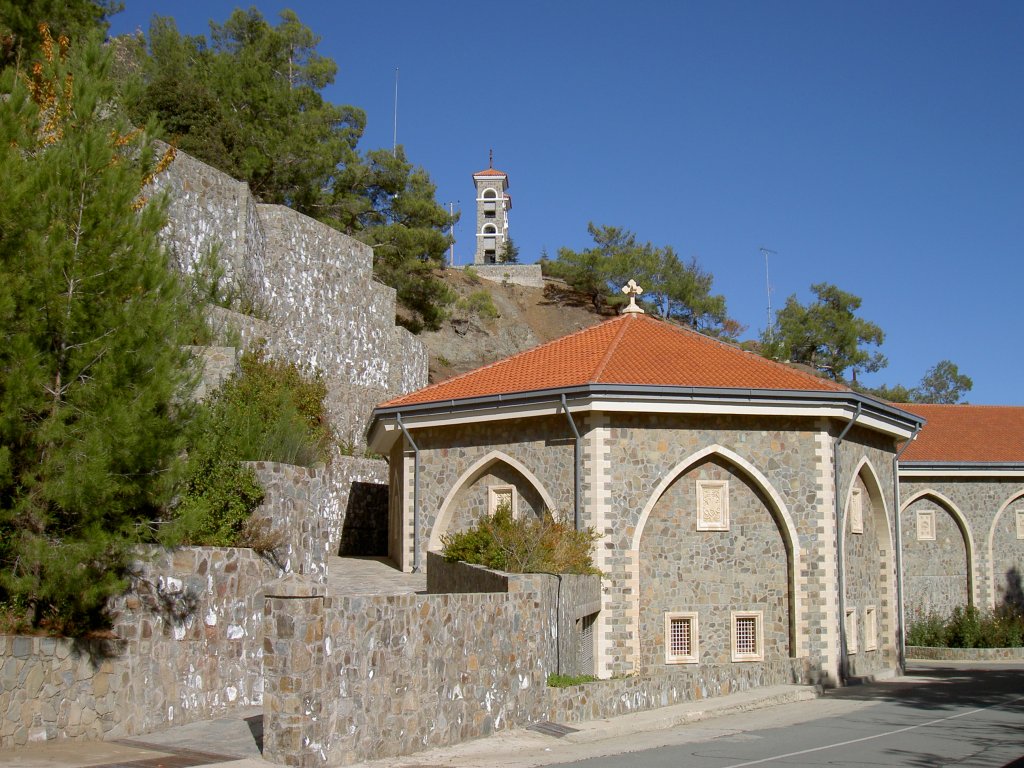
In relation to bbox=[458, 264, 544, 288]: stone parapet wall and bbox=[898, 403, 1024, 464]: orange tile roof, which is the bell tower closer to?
bbox=[458, 264, 544, 288]: stone parapet wall

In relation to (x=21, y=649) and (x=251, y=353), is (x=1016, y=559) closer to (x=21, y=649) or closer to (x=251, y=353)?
(x=251, y=353)

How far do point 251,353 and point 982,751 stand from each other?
604 inches

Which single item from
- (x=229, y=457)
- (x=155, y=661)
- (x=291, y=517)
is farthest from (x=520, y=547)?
(x=155, y=661)

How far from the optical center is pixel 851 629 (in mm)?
20656

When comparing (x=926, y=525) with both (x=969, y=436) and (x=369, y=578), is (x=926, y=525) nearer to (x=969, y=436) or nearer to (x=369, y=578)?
(x=969, y=436)

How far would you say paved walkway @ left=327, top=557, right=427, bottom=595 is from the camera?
17641 millimetres

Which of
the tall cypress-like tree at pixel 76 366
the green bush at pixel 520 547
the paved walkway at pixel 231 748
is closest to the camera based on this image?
the paved walkway at pixel 231 748

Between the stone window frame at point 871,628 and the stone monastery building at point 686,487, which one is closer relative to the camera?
the stone monastery building at point 686,487

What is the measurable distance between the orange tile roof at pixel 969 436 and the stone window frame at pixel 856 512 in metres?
8.38

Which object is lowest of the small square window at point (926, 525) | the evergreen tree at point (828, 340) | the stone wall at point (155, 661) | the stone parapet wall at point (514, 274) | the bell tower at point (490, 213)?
the stone wall at point (155, 661)

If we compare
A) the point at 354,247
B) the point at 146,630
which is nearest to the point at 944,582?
the point at 354,247

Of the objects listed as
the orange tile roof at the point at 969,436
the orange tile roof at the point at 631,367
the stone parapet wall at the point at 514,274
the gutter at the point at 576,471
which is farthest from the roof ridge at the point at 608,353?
the stone parapet wall at the point at 514,274

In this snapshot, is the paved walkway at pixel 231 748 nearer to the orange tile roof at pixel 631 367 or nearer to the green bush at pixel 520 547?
the green bush at pixel 520 547

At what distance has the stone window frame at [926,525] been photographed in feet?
97.5
